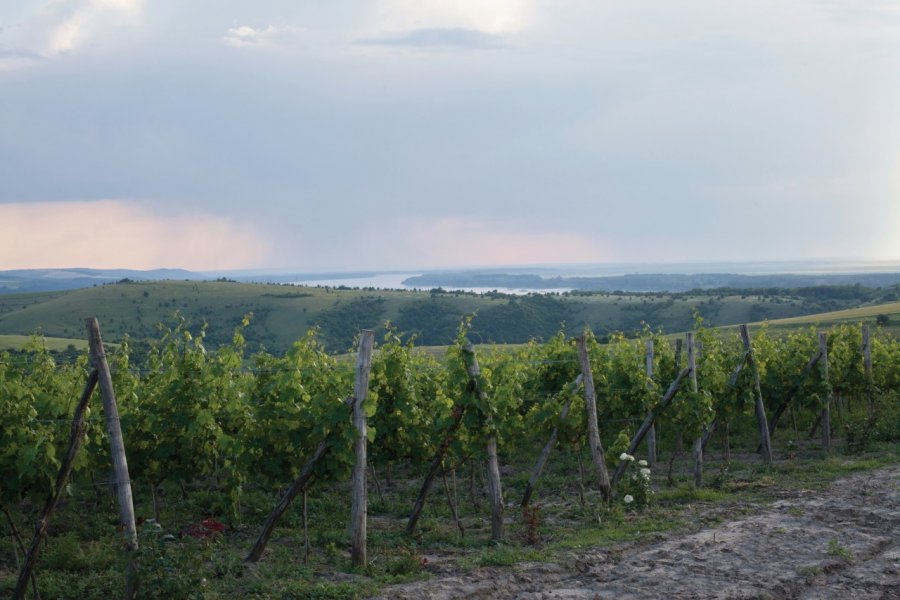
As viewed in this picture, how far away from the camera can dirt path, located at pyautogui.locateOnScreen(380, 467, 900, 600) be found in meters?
8.66

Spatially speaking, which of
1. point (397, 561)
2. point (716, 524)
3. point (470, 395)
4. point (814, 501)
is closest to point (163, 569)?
point (397, 561)

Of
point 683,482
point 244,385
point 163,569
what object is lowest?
point 683,482

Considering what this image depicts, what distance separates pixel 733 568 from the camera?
9.38m

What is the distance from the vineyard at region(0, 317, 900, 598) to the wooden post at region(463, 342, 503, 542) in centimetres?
3

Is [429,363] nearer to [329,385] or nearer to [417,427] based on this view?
[417,427]

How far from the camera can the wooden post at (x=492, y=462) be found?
11.1m

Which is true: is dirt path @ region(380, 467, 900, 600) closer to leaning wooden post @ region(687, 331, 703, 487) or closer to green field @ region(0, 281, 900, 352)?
leaning wooden post @ region(687, 331, 703, 487)

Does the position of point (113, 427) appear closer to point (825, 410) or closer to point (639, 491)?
point (639, 491)

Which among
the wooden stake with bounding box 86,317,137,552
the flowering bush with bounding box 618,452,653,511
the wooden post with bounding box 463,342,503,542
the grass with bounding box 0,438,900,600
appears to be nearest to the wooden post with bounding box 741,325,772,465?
the grass with bounding box 0,438,900,600

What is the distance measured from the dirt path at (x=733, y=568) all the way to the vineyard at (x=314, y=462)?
29.9 inches

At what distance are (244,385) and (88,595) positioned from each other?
14.2 feet

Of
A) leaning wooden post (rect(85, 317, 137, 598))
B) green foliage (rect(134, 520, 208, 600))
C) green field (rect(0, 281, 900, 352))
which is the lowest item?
green field (rect(0, 281, 900, 352))

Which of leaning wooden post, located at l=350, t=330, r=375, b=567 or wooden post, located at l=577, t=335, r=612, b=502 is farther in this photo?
wooden post, located at l=577, t=335, r=612, b=502

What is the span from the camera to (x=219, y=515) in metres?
13.4
